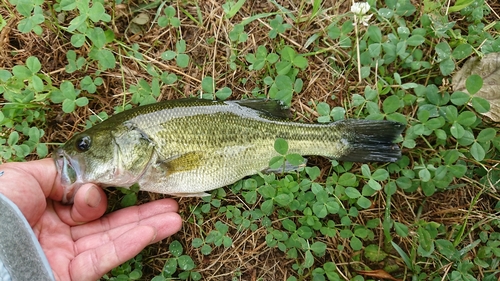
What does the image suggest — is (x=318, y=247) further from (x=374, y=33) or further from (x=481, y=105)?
(x=374, y=33)

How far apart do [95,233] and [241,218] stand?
1.29 metres

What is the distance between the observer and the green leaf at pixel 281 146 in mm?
3270

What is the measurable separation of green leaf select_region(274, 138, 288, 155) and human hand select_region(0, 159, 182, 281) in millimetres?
1078

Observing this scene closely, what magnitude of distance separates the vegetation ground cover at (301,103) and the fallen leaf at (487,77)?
0.22ft

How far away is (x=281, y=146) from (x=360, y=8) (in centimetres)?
147

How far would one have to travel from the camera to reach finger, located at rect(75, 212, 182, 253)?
3270 millimetres

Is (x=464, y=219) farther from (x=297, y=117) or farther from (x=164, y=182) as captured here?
(x=164, y=182)

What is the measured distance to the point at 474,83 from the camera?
10.7 feet

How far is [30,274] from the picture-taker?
281 centimetres

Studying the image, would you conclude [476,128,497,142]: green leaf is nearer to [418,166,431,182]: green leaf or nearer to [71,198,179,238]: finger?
[418,166,431,182]: green leaf

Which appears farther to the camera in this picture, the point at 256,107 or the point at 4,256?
the point at 256,107

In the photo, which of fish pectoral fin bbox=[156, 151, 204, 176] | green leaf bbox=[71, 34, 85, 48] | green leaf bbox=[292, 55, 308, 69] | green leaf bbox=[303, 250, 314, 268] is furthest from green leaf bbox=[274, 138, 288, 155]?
green leaf bbox=[71, 34, 85, 48]

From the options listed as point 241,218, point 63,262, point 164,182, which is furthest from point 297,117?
point 63,262

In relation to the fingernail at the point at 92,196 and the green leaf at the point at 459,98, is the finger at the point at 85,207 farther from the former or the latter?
the green leaf at the point at 459,98
